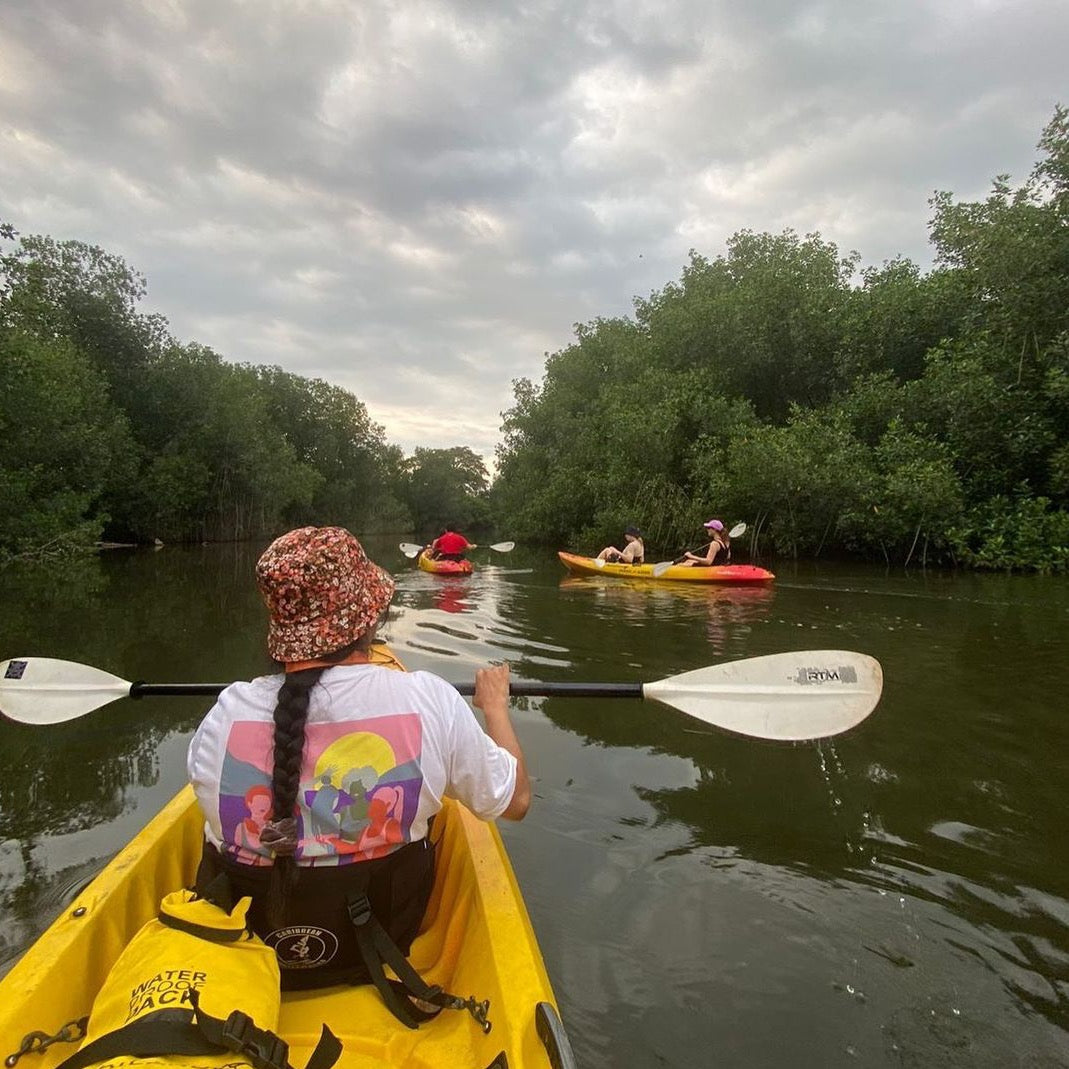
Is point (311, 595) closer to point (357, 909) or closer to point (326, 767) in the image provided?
point (326, 767)

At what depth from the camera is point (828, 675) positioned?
316cm

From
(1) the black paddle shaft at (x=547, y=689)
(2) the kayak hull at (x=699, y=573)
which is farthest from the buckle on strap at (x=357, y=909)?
(2) the kayak hull at (x=699, y=573)

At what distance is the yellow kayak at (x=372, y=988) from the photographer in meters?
1.47

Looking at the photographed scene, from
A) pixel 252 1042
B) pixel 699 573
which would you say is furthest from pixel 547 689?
pixel 699 573

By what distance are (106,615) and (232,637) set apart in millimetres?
2712

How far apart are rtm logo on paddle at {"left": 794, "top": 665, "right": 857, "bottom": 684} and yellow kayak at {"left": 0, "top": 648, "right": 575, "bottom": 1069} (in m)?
1.63

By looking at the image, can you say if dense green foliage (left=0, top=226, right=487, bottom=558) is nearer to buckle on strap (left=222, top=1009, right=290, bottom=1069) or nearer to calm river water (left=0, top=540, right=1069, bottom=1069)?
calm river water (left=0, top=540, right=1069, bottom=1069)

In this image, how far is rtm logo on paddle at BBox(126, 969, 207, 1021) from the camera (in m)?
1.23

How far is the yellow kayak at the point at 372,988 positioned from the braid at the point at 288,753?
42 centimetres

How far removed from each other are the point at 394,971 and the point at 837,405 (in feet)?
69.2

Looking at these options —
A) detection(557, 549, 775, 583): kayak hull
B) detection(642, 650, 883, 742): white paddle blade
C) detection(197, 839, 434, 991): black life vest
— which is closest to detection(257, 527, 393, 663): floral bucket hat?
detection(197, 839, 434, 991): black life vest

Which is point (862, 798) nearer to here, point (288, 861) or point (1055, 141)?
point (288, 861)

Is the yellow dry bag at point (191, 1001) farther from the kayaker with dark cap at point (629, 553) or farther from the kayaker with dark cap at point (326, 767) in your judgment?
the kayaker with dark cap at point (629, 553)

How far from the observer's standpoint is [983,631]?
24.8 feet
